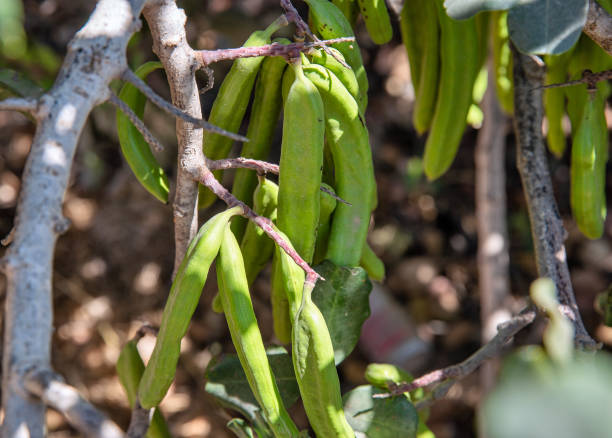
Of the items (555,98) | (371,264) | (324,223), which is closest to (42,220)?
(324,223)

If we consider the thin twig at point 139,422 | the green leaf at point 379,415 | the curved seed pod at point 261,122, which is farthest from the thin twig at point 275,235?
the thin twig at point 139,422

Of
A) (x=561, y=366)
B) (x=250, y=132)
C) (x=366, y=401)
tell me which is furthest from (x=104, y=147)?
(x=561, y=366)

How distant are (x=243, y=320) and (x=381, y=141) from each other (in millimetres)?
1648

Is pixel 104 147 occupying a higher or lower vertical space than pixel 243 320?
lower

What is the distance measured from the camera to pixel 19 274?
19.1 inches

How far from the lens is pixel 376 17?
847 mm

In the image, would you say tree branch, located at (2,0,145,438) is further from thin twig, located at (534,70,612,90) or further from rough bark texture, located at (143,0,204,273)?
thin twig, located at (534,70,612,90)

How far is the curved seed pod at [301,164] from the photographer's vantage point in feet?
2.09

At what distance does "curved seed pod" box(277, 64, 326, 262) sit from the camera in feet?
2.09

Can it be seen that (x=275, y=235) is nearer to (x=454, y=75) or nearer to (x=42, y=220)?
(x=42, y=220)

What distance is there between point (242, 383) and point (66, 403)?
369mm

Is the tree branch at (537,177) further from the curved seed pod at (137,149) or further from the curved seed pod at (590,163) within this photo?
the curved seed pod at (137,149)

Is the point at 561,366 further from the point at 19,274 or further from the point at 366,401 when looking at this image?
the point at 366,401

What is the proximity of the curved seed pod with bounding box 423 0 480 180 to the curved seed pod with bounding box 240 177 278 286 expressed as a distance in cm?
32
